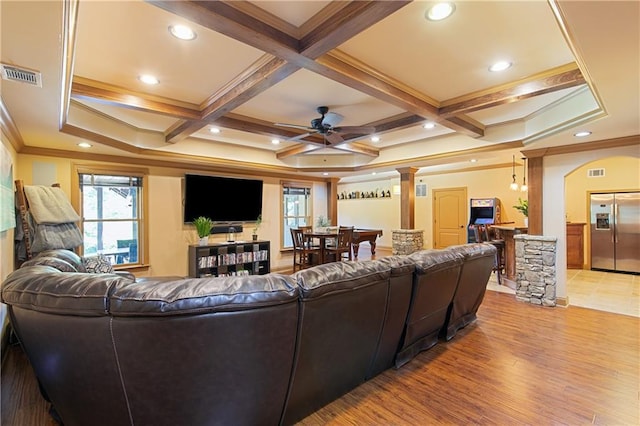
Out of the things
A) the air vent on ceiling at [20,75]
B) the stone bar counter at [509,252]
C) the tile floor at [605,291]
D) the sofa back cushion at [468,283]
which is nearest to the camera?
the air vent on ceiling at [20,75]

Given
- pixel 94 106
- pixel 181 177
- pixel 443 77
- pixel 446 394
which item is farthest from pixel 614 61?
pixel 181 177

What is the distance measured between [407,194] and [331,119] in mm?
3292

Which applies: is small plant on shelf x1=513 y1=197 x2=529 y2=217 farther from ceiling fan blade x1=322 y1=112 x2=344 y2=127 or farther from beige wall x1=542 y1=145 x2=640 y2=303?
ceiling fan blade x1=322 y1=112 x2=344 y2=127

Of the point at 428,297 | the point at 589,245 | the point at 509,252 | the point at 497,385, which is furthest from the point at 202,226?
the point at 589,245

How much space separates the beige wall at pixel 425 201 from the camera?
25.7ft

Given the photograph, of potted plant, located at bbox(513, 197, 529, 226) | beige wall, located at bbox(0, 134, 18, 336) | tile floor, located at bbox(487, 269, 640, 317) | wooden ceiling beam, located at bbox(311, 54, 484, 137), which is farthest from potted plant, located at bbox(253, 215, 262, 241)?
potted plant, located at bbox(513, 197, 529, 226)

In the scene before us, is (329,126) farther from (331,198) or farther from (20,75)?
(331,198)

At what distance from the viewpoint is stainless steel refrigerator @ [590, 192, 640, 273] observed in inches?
244

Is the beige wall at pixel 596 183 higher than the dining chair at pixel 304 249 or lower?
higher

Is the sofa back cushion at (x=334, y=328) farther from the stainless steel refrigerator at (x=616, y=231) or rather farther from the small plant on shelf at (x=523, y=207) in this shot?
the stainless steel refrigerator at (x=616, y=231)

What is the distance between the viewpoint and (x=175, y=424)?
1.53 metres

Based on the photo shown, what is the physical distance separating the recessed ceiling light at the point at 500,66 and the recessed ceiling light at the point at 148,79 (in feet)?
10.3

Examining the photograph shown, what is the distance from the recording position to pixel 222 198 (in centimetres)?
602

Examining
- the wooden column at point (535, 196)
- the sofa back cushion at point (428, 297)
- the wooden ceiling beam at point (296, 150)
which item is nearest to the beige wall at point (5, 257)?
the sofa back cushion at point (428, 297)
